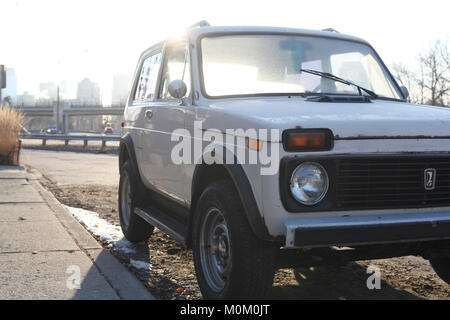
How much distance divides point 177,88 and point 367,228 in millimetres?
1904

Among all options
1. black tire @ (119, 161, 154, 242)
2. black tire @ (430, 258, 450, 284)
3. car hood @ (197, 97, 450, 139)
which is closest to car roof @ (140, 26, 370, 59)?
car hood @ (197, 97, 450, 139)

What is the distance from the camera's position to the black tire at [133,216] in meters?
5.46

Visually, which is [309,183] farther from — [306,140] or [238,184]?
[238,184]

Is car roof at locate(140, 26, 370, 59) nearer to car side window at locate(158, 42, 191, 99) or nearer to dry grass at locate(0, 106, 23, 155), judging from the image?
car side window at locate(158, 42, 191, 99)

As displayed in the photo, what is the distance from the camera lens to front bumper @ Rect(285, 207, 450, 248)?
2.94 m

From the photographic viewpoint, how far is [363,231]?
3.04m

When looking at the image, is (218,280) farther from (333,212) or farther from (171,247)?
(171,247)

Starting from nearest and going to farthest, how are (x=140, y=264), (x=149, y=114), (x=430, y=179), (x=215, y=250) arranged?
1. (x=430, y=179)
2. (x=215, y=250)
3. (x=140, y=264)
4. (x=149, y=114)

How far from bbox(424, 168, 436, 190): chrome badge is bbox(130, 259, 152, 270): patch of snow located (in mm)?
2583

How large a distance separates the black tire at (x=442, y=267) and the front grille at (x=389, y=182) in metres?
1.09

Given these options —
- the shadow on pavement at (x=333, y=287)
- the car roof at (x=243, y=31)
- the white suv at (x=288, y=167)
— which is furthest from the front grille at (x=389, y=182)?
the car roof at (x=243, y=31)

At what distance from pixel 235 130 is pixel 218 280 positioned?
104cm

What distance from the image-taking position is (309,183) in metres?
3.09

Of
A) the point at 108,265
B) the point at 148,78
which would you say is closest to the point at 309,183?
the point at 108,265
